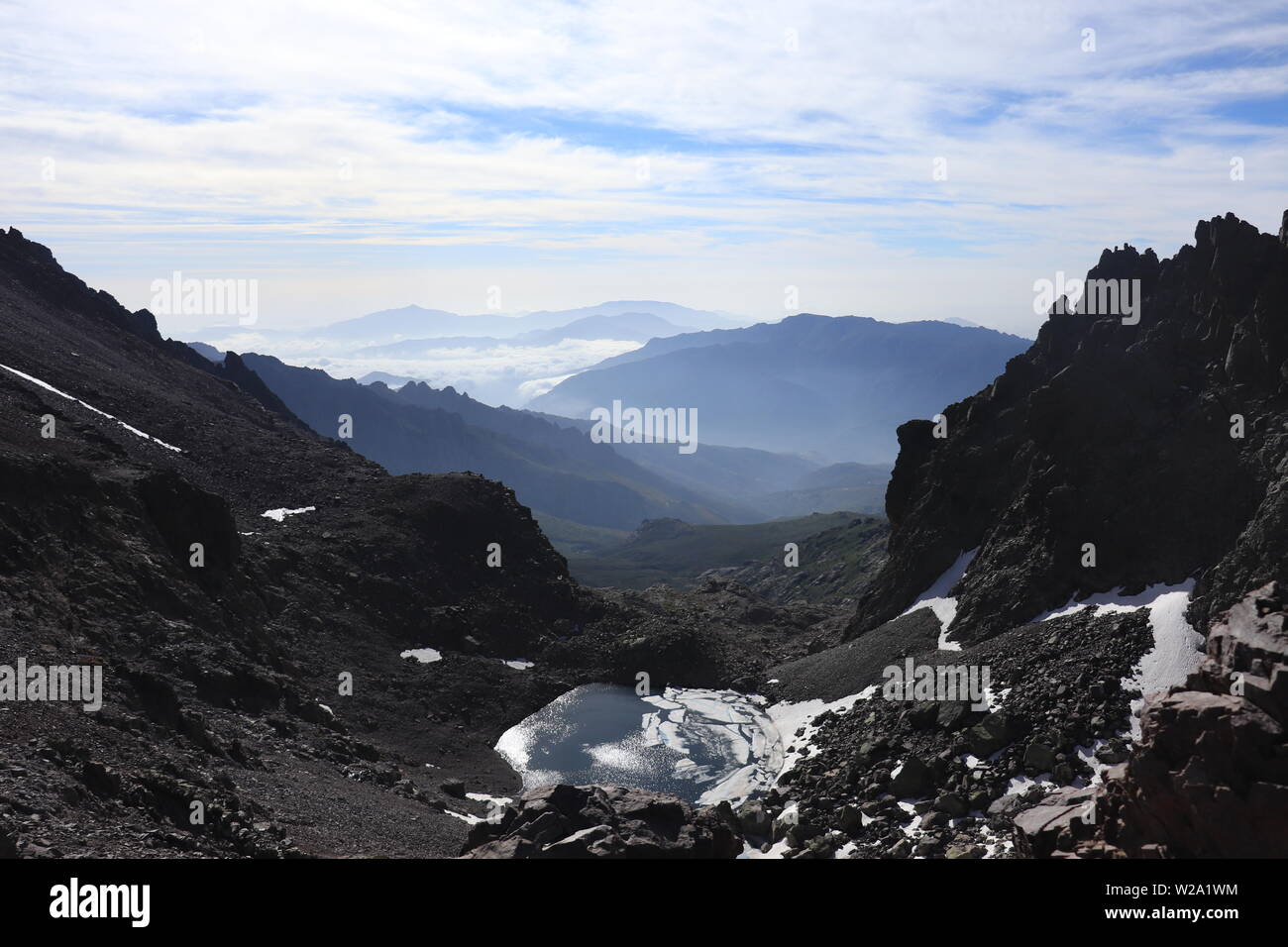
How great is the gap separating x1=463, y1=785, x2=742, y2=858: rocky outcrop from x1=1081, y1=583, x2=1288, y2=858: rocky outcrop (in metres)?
13.8

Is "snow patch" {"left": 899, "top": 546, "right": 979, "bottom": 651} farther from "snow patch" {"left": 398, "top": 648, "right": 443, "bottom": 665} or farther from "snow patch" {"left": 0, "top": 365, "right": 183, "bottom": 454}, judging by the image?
"snow patch" {"left": 0, "top": 365, "right": 183, "bottom": 454}

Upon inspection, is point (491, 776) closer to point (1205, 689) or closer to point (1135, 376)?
point (1205, 689)

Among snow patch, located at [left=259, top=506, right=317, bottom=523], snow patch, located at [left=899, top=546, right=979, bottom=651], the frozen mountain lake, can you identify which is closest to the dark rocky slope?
snow patch, located at [left=259, top=506, right=317, bottom=523]

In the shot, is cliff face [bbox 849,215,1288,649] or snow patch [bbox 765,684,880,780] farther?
snow patch [bbox 765,684,880,780]

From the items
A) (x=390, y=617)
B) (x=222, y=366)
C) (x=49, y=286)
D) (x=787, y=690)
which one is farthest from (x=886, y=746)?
(x=222, y=366)

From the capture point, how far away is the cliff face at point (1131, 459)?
2311 inches

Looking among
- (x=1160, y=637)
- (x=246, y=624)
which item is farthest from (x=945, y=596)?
(x=246, y=624)

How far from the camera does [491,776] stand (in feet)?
207

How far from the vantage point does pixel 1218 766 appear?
24844 mm

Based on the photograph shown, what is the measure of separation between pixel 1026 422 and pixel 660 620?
39.3m

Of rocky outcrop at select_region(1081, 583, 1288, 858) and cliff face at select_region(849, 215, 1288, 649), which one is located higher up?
cliff face at select_region(849, 215, 1288, 649)

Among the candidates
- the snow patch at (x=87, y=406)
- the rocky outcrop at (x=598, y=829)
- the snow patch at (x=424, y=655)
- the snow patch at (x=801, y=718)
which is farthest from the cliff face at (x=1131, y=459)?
the snow patch at (x=87, y=406)

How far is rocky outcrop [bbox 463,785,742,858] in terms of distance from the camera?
1238 inches

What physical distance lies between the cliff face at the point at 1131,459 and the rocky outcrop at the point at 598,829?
3375 centimetres
